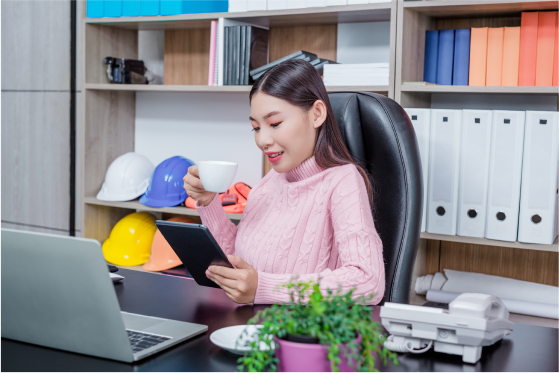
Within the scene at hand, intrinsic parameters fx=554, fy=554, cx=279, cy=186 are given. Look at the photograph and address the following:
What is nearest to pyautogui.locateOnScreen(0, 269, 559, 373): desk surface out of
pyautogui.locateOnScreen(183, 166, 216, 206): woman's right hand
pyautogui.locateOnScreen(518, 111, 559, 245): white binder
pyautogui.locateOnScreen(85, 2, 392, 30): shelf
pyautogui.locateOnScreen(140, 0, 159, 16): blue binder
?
pyautogui.locateOnScreen(183, 166, 216, 206): woman's right hand

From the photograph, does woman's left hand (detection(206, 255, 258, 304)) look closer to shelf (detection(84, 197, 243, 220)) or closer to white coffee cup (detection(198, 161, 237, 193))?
white coffee cup (detection(198, 161, 237, 193))

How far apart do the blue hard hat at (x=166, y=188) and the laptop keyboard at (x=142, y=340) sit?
1.70m

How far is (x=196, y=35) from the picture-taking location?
275 centimetres

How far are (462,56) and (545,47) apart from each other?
0.91 ft

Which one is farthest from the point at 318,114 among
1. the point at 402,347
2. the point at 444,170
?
the point at 444,170

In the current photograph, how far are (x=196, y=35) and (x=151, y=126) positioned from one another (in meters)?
0.53

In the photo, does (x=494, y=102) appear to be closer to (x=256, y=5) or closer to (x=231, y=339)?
(x=256, y=5)

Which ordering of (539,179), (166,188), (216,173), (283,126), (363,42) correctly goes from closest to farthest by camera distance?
(216,173)
(283,126)
(539,179)
(363,42)
(166,188)

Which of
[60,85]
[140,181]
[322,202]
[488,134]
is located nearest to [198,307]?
[322,202]

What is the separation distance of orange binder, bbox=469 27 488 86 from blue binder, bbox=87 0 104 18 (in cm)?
166

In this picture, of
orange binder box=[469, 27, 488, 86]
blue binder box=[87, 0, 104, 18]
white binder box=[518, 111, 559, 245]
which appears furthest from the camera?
blue binder box=[87, 0, 104, 18]

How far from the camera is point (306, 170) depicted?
53.3 inches

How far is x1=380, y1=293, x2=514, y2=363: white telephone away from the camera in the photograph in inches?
28.7

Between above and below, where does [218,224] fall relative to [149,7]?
below
